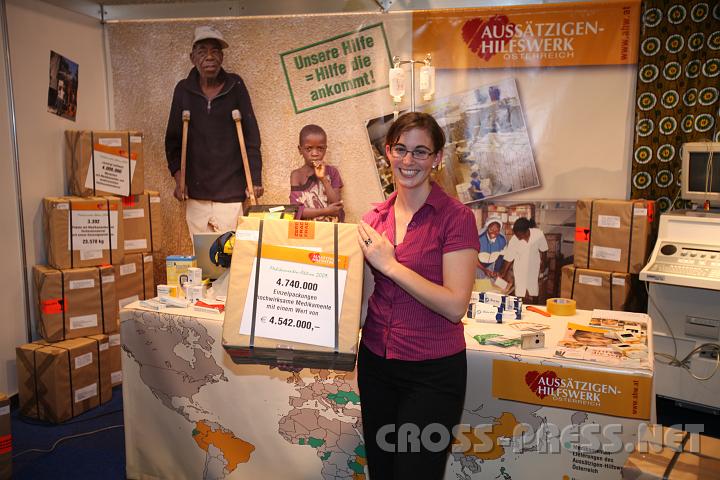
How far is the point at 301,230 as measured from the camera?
1879mm

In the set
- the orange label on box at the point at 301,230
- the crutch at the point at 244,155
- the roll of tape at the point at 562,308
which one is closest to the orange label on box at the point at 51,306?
the crutch at the point at 244,155

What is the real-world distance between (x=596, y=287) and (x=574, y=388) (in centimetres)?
173

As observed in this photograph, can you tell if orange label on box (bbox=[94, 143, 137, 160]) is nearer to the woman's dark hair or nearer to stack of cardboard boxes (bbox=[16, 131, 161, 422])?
stack of cardboard boxes (bbox=[16, 131, 161, 422])

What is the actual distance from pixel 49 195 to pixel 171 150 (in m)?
0.98

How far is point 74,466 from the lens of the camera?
2986mm

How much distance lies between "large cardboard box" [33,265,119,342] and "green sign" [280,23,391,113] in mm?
1826

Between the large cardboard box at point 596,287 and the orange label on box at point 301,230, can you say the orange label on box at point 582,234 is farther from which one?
the orange label on box at point 301,230

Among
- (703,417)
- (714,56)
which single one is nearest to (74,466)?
(703,417)

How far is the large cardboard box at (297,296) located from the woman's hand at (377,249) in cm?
9

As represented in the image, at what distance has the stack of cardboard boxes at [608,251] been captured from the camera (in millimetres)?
3539

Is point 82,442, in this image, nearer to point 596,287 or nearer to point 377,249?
point 377,249

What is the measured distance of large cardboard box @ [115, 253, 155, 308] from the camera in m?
3.97

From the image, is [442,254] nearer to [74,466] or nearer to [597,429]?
[597,429]

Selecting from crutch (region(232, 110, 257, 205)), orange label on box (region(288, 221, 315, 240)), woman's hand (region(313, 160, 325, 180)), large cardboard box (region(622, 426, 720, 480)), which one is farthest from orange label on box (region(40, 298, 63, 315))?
large cardboard box (region(622, 426, 720, 480))
